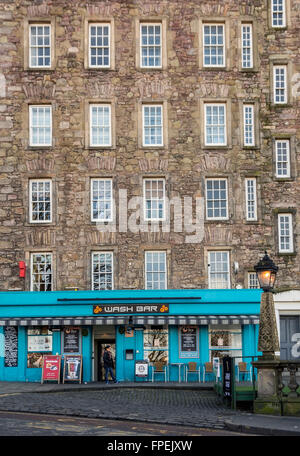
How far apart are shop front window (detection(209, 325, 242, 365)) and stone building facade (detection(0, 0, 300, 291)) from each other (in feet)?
6.11

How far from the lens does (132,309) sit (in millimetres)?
31188

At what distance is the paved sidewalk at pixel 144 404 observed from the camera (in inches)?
635

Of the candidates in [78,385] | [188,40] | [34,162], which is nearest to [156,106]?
[188,40]

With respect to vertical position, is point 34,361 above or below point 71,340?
below

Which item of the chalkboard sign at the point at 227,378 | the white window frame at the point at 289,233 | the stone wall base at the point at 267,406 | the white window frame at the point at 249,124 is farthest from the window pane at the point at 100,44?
the stone wall base at the point at 267,406

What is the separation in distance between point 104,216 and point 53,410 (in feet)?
44.7

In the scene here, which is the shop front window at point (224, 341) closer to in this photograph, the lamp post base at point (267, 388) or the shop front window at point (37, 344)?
the shop front window at point (37, 344)

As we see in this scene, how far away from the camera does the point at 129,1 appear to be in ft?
109

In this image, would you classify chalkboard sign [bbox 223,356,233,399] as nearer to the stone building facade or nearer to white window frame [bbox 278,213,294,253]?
the stone building facade

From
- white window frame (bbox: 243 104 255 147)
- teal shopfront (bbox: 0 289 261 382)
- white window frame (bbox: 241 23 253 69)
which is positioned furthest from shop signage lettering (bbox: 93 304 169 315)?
white window frame (bbox: 241 23 253 69)

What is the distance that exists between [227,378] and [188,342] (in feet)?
37.0

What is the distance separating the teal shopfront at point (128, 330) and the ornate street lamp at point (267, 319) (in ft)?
A: 37.5

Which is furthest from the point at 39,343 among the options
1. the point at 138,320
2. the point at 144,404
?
the point at 144,404

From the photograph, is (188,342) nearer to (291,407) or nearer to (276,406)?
(276,406)
